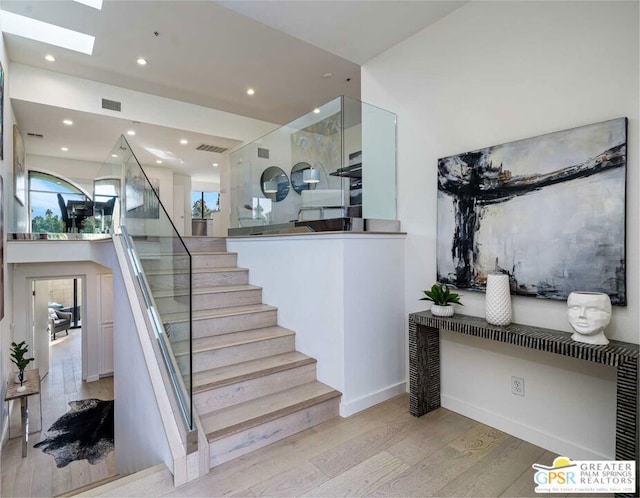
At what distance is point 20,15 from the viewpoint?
12.2 feet

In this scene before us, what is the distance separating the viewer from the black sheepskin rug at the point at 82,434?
4.49 m

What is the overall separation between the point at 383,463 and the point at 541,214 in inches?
73.8

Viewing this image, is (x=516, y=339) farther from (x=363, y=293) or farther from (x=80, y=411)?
(x=80, y=411)

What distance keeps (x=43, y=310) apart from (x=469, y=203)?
8.41 meters

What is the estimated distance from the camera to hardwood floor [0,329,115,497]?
3.83 meters

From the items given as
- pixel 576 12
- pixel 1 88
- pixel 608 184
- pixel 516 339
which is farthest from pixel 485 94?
pixel 1 88

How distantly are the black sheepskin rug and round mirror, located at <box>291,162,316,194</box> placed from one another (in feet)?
14.5

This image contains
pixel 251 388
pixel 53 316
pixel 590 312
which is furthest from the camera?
pixel 53 316

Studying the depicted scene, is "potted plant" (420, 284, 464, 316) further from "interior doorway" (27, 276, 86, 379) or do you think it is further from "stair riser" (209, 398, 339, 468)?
"interior doorway" (27, 276, 86, 379)

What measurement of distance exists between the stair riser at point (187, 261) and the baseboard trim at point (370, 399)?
161cm

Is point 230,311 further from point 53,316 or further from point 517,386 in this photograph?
point 53,316

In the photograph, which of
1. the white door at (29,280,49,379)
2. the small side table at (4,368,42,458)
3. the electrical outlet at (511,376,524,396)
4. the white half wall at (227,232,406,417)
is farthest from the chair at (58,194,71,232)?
the electrical outlet at (511,376,524,396)

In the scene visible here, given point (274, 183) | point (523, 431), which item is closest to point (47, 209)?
point (274, 183)

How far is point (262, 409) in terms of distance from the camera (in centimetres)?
238
